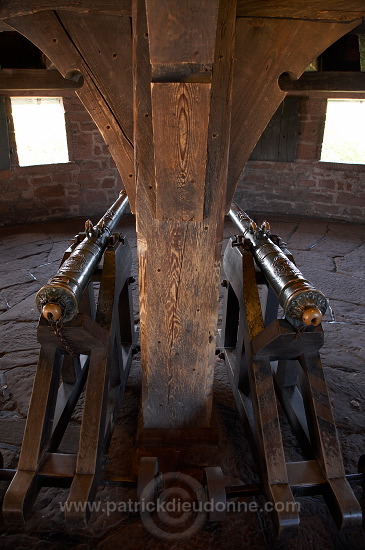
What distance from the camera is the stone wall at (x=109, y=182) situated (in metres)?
6.32

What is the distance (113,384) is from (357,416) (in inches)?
62.5

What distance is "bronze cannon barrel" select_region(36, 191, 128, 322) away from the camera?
1.90 metres

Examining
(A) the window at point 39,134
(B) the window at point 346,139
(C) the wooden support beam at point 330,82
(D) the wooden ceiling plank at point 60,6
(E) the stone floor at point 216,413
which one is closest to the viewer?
(D) the wooden ceiling plank at point 60,6

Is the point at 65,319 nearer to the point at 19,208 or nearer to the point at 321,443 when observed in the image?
the point at 321,443

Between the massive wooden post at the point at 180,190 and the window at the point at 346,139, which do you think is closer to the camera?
the massive wooden post at the point at 180,190

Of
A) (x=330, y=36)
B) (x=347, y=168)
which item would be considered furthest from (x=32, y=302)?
(x=347, y=168)

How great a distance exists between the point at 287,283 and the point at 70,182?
5.27 m

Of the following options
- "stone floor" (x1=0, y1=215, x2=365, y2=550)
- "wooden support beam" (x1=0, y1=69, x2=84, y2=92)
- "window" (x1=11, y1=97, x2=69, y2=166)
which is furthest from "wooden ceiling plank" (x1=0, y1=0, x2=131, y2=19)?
"window" (x1=11, y1=97, x2=69, y2=166)

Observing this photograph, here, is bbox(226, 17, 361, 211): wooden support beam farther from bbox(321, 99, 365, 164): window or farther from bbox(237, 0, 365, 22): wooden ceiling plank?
bbox(321, 99, 365, 164): window

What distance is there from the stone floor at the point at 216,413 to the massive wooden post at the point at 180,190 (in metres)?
0.35

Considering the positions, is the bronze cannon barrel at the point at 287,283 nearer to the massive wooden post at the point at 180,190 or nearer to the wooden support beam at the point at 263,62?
the massive wooden post at the point at 180,190

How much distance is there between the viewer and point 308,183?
675 centimetres

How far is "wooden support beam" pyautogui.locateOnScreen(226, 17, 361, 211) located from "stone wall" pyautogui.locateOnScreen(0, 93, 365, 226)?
488 cm

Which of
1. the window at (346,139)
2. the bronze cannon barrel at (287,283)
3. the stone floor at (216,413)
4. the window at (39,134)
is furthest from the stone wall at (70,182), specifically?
the window at (346,139)
